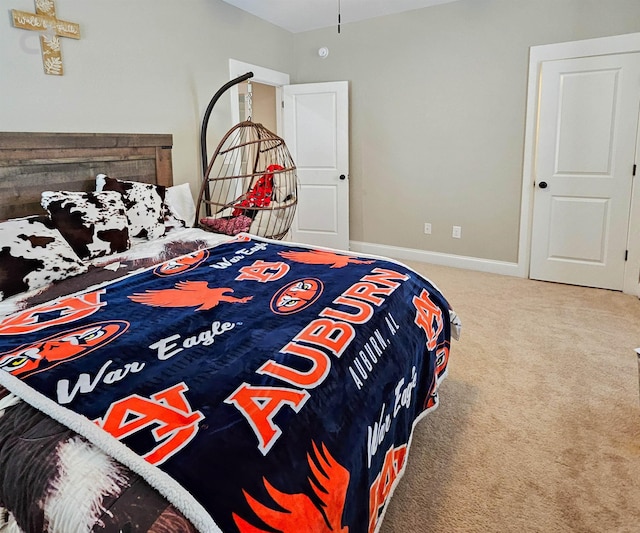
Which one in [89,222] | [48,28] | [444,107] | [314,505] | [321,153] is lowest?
[314,505]

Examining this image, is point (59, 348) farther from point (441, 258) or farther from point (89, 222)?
point (441, 258)

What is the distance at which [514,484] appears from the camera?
1724mm

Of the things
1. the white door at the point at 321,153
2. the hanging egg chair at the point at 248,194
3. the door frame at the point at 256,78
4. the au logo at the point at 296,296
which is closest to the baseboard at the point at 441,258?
the white door at the point at 321,153

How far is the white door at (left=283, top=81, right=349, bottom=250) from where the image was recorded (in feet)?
16.0

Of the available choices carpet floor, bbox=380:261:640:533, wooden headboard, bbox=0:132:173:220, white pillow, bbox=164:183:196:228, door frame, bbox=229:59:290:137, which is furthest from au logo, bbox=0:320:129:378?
door frame, bbox=229:59:290:137

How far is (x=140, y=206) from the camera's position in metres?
2.75

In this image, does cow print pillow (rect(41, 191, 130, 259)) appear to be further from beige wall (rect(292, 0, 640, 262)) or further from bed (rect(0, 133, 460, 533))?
beige wall (rect(292, 0, 640, 262))

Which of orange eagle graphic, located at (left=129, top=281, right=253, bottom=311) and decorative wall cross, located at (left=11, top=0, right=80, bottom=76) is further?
decorative wall cross, located at (left=11, top=0, right=80, bottom=76)

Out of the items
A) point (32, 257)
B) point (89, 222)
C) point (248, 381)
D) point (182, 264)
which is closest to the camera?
point (248, 381)

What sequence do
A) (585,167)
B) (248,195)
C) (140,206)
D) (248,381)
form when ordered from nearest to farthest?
(248,381) < (140,206) < (248,195) < (585,167)

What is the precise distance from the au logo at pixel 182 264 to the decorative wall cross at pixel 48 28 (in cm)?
151

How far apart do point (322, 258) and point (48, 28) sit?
7.07 feet

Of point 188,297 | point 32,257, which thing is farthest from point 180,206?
point 188,297

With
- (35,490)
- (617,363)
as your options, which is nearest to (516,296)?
(617,363)
